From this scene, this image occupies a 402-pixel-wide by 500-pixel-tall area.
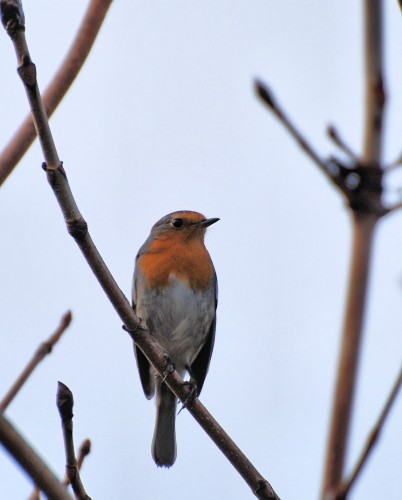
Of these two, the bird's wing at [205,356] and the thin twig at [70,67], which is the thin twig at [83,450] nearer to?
the thin twig at [70,67]

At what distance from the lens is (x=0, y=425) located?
1238 millimetres

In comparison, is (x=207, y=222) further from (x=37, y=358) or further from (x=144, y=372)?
(x=37, y=358)

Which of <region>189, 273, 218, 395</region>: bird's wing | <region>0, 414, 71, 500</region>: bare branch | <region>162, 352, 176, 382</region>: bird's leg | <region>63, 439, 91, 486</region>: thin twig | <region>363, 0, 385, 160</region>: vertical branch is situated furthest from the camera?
<region>189, 273, 218, 395</region>: bird's wing

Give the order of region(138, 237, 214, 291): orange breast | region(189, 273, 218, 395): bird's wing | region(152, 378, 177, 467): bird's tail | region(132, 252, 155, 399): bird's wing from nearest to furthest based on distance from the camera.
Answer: region(152, 378, 177, 467): bird's tail → region(138, 237, 214, 291): orange breast → region(132, 252, 155, 399): bird's wing → region(189, 273, 218, 395): bird's wing

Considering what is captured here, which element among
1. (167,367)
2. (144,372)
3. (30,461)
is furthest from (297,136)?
(144,372)

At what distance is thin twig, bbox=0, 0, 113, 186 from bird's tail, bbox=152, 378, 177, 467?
4.44 m

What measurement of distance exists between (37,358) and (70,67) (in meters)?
1.01

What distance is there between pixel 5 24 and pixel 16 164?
61 centimetres

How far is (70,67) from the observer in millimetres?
2445

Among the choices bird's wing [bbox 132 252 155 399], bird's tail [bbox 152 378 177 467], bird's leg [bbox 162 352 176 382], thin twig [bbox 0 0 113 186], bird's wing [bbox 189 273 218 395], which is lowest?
bird's tail [bbox 152 378 177 467]

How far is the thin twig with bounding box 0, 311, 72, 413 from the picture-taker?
83.5 inches

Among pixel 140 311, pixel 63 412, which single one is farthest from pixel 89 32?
pixel 140 311

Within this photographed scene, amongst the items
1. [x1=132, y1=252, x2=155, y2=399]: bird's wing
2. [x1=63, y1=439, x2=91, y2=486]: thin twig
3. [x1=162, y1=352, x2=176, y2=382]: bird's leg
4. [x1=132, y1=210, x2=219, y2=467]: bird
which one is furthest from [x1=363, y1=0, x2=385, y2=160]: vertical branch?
[x1=132, y1=252, x2=155, y2=399]: bird's wing

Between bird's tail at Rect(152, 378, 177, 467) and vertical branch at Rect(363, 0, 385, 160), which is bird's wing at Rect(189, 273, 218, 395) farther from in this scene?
vertical branch at Rect(363, 0, 385, 160)
